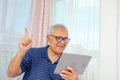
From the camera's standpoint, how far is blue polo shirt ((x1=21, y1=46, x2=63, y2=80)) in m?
1.75

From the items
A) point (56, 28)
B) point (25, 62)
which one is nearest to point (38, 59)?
point (25, 62)

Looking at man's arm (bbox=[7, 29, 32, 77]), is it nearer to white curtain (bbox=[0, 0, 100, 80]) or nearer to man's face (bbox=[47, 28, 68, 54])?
man's face (bbox=[47, 28, 68, 54])

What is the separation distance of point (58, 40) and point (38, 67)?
28 centimetres

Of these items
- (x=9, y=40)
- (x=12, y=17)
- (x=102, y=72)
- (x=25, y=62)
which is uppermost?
(x=12, y=17)

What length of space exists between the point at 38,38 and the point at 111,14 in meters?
0.88

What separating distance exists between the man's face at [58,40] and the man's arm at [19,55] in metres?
0.34

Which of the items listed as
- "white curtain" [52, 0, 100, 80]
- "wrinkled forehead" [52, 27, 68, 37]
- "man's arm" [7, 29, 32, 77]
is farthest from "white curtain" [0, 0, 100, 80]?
"man's arm" [7, 29, 32, 77]

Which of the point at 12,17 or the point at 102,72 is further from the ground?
the point at 12,17

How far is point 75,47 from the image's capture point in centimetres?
253

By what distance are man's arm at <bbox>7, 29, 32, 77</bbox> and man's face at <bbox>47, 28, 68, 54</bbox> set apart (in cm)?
Result: 34

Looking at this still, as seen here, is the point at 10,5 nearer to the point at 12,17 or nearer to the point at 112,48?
the point at 12,17

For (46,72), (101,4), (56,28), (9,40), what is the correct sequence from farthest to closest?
(101,4), (9,40), (56,28), (46,72)

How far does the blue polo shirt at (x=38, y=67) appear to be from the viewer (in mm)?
1745

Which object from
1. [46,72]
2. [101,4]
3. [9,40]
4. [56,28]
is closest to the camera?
[46,72]
